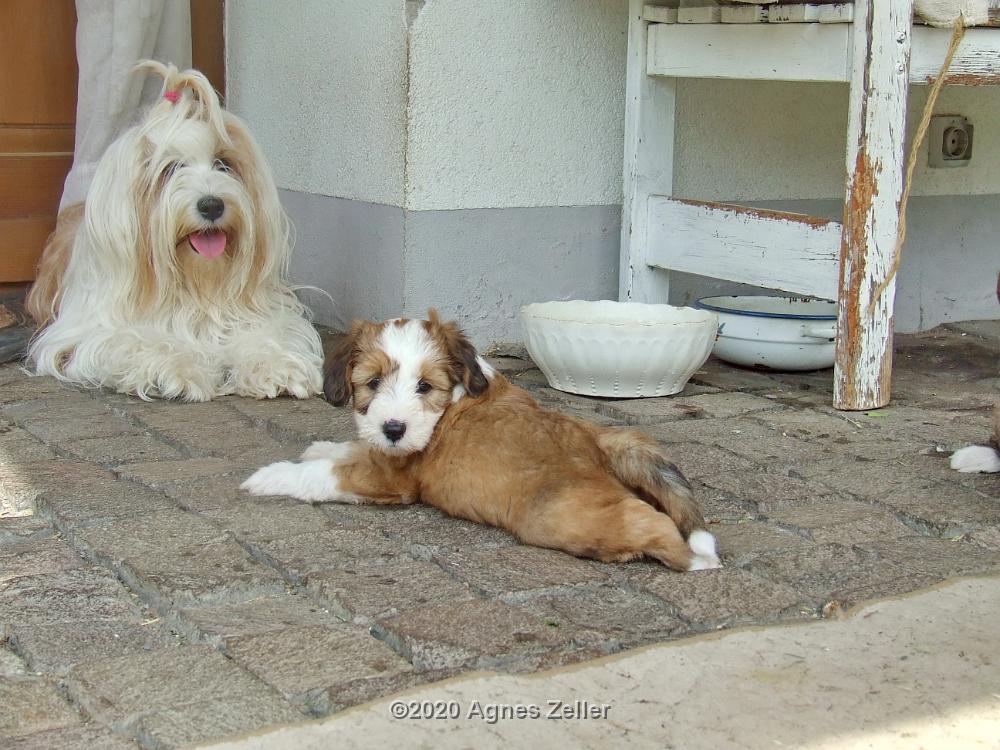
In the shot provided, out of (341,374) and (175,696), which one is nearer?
(175,696)

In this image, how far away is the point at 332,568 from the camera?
8.96ft

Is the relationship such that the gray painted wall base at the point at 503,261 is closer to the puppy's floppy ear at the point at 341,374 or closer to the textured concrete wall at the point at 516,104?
the textured concrete wall at the point at 516,104

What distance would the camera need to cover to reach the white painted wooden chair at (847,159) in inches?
157

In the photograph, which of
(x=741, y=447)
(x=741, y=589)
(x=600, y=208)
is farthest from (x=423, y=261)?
(x=741, y=589)

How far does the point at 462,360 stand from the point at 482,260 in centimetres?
198

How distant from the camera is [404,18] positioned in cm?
466

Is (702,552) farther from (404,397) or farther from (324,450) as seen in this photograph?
(324,450)

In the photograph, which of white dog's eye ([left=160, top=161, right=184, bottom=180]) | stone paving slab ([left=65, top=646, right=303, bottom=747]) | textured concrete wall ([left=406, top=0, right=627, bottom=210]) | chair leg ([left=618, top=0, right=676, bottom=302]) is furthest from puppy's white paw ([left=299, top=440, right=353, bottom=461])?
chair leg ([left=618, top=0, right=676, bottom=302])

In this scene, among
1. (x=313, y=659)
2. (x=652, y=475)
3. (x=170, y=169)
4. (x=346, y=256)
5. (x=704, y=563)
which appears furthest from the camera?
(x=346, y=256)

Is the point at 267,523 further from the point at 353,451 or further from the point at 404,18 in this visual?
the point at 404,18

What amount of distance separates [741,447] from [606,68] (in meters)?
1.93

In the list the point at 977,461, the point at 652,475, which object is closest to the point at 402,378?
the point at 652,475

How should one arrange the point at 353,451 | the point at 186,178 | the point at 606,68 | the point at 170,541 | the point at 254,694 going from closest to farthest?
the point at 254,694
the point at 170,541
the point at 353,451
the point at 186,178
the point at 606,68

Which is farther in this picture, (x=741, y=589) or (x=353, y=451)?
(x=353, y=451)
